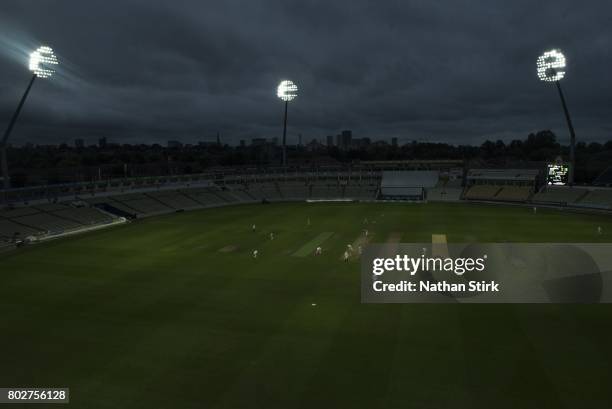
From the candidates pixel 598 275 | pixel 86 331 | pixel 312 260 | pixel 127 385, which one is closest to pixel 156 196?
pixel 312 260

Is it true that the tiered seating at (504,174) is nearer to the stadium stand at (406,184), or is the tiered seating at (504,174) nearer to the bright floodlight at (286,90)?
the stadium stand at (406,184)

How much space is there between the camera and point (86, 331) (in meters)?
18.1

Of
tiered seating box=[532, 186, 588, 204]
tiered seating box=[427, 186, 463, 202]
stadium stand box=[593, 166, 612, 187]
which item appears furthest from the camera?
tiered seating box=[427, 186, 463, 202]

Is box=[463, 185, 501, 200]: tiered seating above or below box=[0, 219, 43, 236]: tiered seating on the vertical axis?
above

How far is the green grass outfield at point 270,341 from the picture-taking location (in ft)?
42.3

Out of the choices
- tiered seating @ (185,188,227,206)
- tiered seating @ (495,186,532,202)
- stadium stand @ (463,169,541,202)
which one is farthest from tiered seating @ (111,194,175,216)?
tiered seating @ (495,186,532,202)

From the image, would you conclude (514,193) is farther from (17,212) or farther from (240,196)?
(17,212)

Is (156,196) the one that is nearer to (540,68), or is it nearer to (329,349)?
(329,349)

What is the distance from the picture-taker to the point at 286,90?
290ft

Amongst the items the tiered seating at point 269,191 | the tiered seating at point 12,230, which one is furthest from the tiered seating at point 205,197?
the tiered seating at point 12,230

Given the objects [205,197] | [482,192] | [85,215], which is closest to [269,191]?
[205,197]

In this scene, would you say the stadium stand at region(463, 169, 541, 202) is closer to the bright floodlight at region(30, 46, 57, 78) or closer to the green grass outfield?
the green grass outfield

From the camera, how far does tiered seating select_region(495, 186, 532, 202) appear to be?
2736 inches

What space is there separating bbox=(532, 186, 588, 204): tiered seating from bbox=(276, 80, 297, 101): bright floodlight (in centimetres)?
5577
